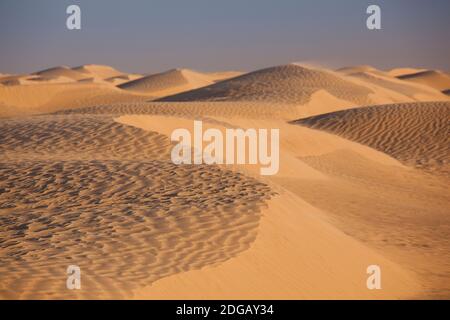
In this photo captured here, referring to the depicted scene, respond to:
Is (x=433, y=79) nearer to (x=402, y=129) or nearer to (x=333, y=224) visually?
(x=402, y=129)

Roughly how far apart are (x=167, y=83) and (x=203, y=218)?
55.1 m

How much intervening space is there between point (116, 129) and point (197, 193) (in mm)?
6211

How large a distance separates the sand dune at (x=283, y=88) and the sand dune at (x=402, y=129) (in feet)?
26.6

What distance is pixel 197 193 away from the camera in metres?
9.84

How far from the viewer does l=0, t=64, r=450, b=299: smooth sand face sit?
6.58 m

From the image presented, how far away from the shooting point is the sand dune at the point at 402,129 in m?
21.1

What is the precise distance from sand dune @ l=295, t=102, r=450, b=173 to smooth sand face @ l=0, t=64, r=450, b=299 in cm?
39

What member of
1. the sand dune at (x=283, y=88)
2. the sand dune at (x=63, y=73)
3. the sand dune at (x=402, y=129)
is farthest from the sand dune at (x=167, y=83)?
the sand dune at (x=63, y=73)

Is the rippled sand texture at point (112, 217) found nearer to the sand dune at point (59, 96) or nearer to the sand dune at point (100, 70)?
the sand dune at point (59, 96)

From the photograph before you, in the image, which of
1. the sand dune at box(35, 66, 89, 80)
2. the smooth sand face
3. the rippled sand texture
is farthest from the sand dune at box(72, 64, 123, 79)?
the rippled sand texture

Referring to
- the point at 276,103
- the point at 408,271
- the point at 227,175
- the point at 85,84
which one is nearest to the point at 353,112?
the point at 276,103

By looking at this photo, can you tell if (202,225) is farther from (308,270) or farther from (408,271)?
(408,271)

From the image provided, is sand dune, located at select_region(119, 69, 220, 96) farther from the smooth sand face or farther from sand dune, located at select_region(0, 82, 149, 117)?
the smooth sand face

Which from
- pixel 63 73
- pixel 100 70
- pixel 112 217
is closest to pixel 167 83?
pixel 63 73
